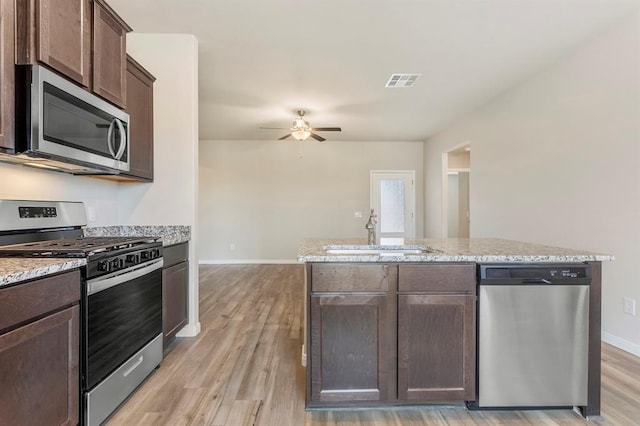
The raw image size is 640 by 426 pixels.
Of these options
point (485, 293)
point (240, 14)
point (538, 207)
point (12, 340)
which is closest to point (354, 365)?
point (485, 293)

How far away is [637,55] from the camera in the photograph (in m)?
2.45

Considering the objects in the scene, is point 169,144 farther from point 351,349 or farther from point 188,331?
point 351,349

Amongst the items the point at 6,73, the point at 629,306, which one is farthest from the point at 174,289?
the point at 629,306

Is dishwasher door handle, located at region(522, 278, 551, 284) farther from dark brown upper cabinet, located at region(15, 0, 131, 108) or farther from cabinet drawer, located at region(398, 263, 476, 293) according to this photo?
dark brown upper cabinet, located at region(15, 0, 131, 108)

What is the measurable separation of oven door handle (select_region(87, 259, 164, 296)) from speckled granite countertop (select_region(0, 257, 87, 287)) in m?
0.13

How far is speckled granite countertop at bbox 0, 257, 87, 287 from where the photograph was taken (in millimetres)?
1132

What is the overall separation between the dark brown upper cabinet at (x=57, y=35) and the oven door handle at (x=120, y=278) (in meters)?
1.08

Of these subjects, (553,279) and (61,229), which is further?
(61,229)

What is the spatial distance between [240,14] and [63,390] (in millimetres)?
2655

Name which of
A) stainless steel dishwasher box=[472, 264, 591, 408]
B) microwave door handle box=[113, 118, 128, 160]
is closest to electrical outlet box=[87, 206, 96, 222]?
microwave door handle box=[113, 118, 128, 160]

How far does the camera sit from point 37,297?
1.24 metres

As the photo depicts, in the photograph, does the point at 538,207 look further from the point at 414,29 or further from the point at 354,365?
the point at 354,365

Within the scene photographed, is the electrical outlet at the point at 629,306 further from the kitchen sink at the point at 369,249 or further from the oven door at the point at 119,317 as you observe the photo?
the oven door at the point at 119,317

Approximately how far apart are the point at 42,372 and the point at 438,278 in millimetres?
1856
